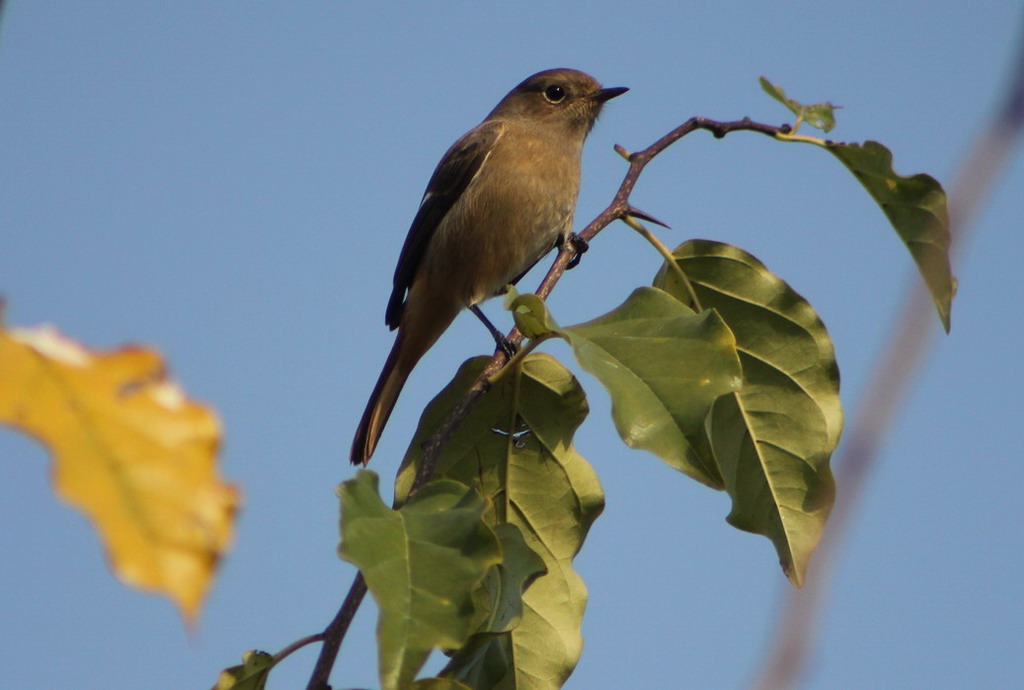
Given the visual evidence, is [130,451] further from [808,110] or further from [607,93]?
[607,93]

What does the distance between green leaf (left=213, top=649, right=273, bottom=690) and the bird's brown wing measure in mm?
3900

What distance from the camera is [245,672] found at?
2.22m

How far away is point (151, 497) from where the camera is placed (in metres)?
0.92

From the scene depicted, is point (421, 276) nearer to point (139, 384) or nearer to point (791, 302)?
point (791, 302)

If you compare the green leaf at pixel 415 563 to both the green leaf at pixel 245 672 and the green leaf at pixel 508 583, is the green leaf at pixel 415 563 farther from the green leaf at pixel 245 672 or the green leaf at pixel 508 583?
the green leaf at pixel 245 672

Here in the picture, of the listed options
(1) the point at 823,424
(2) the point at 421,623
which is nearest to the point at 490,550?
(2) the point at 421,623

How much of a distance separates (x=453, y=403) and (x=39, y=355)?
1931mm

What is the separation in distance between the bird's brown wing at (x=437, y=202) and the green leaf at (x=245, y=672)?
154 inches

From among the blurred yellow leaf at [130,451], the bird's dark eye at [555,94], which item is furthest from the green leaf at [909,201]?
the bird's dark eye at [555,94]

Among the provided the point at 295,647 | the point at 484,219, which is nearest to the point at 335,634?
the point at 295,647

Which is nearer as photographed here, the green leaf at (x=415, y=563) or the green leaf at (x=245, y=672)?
the green leaf at (x=415, y=563)

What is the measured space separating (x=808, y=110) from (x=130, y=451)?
2.73 metres

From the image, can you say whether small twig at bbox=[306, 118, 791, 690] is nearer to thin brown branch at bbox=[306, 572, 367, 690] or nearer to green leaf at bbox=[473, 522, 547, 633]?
green leaf at bbox=[473, 522, 547, 633]

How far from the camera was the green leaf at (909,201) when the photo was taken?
294cm
